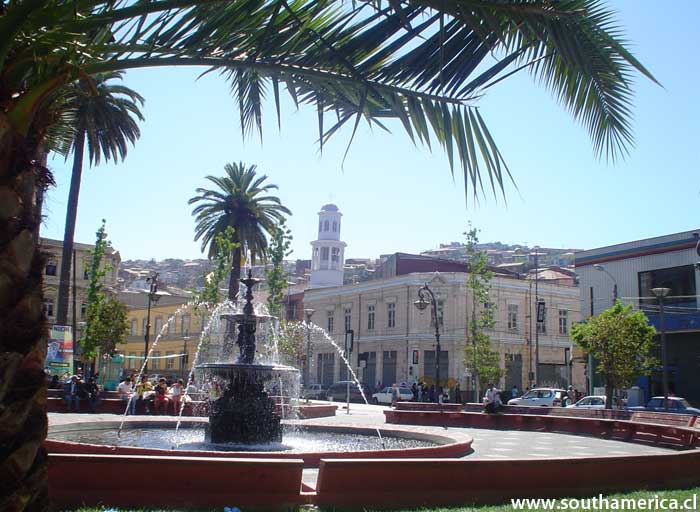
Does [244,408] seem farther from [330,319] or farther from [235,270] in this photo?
[330,319]

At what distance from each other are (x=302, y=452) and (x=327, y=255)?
69985 millimetres

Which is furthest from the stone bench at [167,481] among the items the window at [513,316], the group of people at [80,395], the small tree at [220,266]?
the window at [513,316]

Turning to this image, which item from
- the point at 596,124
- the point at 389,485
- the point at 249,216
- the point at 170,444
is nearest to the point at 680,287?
the point at 249,216

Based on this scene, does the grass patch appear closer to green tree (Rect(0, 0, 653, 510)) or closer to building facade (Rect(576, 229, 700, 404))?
green tree (Rect(0, 0, 653, 510))

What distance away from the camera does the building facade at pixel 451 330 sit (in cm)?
5553

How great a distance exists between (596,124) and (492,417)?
2064 centimetres

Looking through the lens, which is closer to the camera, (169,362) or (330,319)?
(330,319)

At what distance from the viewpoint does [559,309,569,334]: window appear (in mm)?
59969

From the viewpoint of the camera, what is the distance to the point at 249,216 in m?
42.8

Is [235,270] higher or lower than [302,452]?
higher

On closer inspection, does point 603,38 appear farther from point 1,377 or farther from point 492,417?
point 492,417

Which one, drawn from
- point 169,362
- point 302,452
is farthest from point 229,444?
point 169,362

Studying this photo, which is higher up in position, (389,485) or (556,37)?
(556,37)

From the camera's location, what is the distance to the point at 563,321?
60500mm
